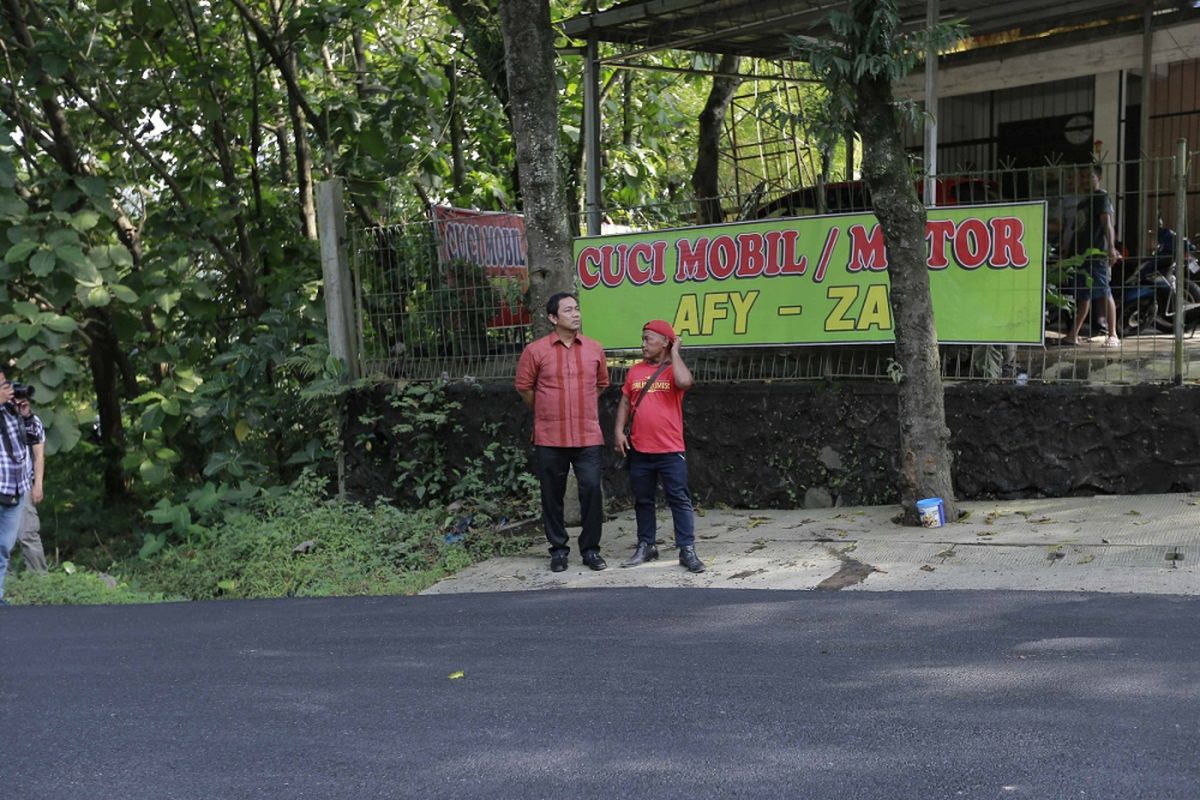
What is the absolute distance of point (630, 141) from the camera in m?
17.1

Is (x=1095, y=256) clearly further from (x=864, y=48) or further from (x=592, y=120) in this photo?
(x=592, y=120)

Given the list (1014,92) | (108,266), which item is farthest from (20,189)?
(1014,92)

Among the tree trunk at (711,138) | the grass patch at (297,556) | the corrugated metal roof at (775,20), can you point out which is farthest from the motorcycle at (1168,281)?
the tree trunk at (711,138)

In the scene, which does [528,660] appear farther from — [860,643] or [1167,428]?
[1167,428]

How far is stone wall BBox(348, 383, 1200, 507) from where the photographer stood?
310 inches

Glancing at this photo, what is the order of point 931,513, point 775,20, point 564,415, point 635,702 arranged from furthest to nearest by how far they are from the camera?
1. point 775,20
2. point 931,513
3. point 564,415
4. point 635,702

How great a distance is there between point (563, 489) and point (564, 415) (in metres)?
0.51

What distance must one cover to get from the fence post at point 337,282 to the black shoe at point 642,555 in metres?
4.04

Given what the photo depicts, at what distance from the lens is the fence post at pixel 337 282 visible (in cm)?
1061

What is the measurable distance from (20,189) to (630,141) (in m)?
8.79

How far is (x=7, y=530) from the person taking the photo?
25.9ft

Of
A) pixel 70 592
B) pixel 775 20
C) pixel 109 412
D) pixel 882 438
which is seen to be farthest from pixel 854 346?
pixel 109 412

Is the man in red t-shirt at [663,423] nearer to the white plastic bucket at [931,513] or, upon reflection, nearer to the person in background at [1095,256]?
the white plastic bucket at [931,513]

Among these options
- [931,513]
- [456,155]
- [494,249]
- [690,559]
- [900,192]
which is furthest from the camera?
[456,155]
